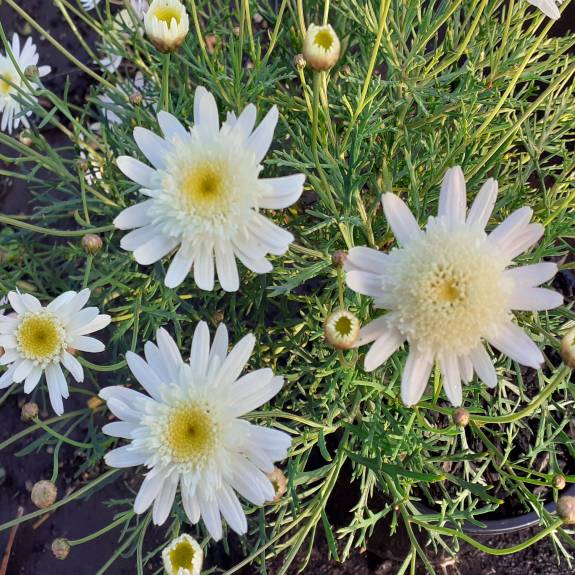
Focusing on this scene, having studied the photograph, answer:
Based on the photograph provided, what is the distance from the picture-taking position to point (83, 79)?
2.49m

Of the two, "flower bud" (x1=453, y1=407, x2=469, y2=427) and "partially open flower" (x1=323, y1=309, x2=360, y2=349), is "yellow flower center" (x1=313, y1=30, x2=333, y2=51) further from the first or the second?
"flower bud" (x1=453, y1=407, x2=469, y2=427)

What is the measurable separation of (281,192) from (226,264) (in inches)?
5.7

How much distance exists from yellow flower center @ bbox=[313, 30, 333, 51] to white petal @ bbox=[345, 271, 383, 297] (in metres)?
0.34

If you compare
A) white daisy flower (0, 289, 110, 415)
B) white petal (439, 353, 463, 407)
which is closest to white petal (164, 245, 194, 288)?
white daisy flower (0, 289, 110, 415)

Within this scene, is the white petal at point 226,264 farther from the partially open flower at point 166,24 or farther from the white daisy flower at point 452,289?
the partially open flower at point 166,24

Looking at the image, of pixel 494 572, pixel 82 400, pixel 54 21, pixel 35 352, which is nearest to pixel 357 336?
pixel 35 352

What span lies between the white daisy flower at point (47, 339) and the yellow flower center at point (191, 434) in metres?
0.30

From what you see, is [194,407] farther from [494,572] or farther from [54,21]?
[54,21]

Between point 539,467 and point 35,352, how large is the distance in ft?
4.24

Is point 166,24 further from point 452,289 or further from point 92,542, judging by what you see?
point 92,542

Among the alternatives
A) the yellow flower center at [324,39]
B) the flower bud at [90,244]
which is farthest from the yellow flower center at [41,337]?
the yellow flower center at [324,39]

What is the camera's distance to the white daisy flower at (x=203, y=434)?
2.99 feet

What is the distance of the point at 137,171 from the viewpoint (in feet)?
3.05

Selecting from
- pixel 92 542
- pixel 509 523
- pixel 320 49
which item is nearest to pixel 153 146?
pixel 320 49
